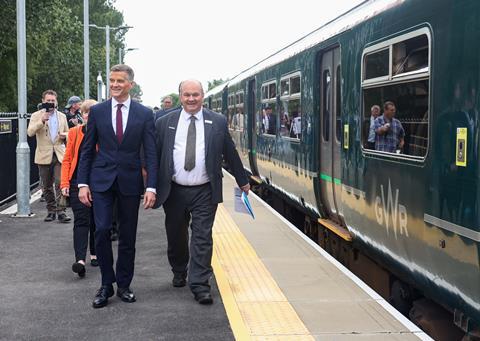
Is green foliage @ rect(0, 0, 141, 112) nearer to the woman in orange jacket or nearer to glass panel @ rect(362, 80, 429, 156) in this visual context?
the woman in orange jacket

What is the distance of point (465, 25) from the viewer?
4582 millimetres

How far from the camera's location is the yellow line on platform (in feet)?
16.9

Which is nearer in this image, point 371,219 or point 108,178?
point 108,178

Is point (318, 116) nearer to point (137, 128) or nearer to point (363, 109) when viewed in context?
point (363, 109)

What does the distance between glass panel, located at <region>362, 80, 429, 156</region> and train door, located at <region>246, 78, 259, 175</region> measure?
33.6ft

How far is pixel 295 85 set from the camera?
1105 cm

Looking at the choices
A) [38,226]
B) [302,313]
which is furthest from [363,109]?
[38,226]

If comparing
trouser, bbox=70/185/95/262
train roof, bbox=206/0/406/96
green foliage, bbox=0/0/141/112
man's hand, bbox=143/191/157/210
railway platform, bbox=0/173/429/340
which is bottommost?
railway platform, bbox=0/173/429/340

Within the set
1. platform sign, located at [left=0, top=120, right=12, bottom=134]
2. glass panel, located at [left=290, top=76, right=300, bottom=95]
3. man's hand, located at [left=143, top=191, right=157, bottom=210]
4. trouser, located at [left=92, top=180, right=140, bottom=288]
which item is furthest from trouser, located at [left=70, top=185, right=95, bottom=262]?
platform sign, located at [left=0, top=120, right=12, bottom=134]

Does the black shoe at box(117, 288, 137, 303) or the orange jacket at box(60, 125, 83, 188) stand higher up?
the orange jacket at box(60, 125, 83, 188)

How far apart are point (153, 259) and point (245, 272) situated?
4.42ft

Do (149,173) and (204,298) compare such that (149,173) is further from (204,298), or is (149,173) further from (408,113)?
(408,113)

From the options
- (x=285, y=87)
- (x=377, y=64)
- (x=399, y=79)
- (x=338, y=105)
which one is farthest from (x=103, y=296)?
(x=285, y=87)

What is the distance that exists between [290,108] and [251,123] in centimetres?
571
